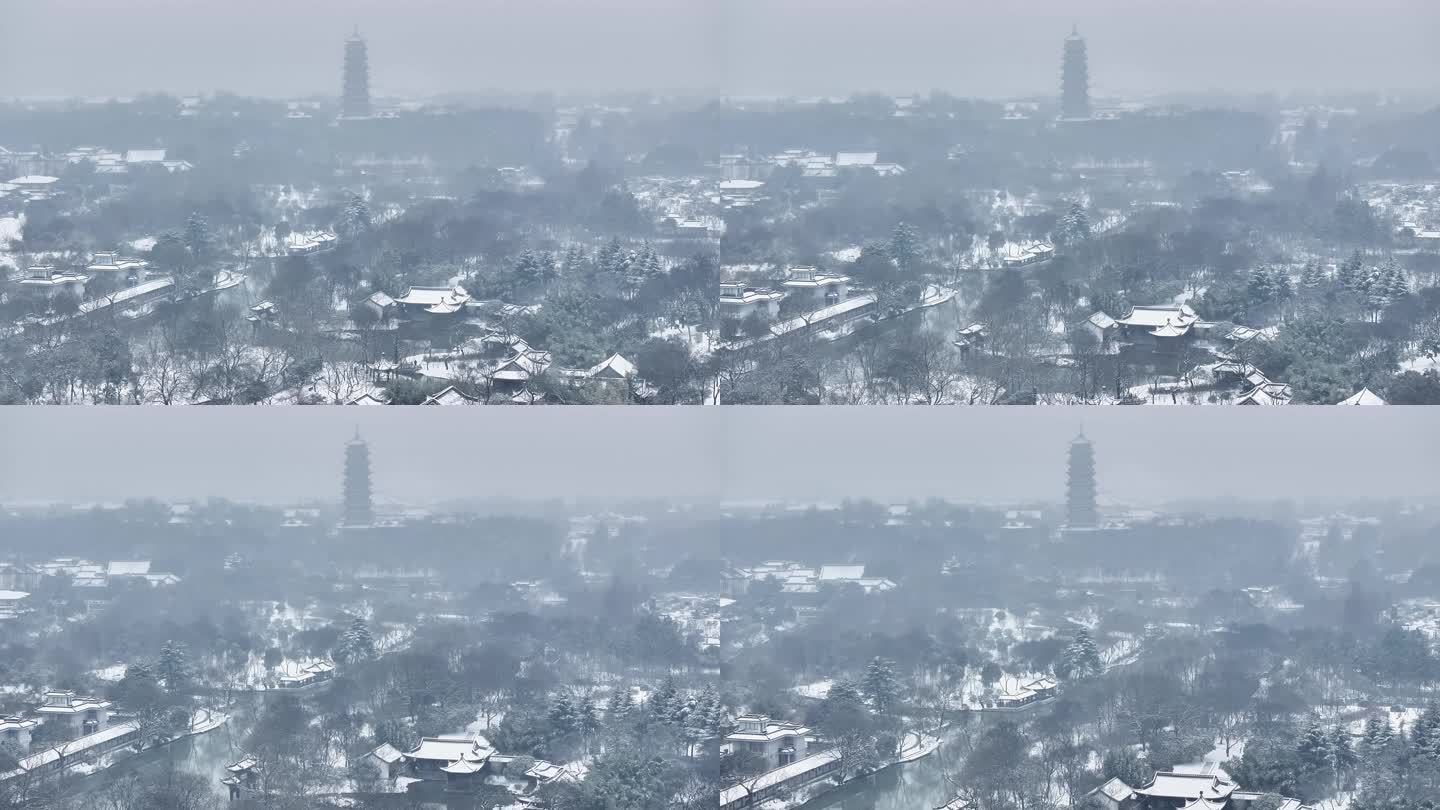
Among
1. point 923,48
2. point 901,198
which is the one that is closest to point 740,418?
point 901,198

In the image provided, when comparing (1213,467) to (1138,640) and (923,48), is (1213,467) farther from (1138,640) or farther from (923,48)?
(923,48)

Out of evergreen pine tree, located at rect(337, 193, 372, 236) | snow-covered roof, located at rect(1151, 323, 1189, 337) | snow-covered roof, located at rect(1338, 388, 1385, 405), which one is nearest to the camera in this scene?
snow-covered roof, located at rect(1338, 388, 1385, 405)

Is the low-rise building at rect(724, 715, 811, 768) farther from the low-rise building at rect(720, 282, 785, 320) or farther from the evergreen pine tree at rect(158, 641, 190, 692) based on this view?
the evergreen pine tree at rect(158, 641, 190, 692)

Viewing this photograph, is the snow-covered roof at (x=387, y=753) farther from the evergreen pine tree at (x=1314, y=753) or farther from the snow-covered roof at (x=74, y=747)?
the evergreen pine tree at (x=1314, y=753)

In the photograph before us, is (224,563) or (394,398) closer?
(394,398)

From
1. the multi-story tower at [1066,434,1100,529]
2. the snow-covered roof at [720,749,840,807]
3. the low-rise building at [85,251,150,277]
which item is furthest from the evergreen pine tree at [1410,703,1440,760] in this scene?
the low-rise building at [85,251,150,277]

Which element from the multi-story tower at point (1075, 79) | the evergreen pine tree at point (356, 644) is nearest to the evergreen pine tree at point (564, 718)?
the evergreen pine tree at point (356, 644)

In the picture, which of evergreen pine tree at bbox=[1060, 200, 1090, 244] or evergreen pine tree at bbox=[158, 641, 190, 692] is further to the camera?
evergreen pine tree at bbox=[158, 641, 190, 692]
